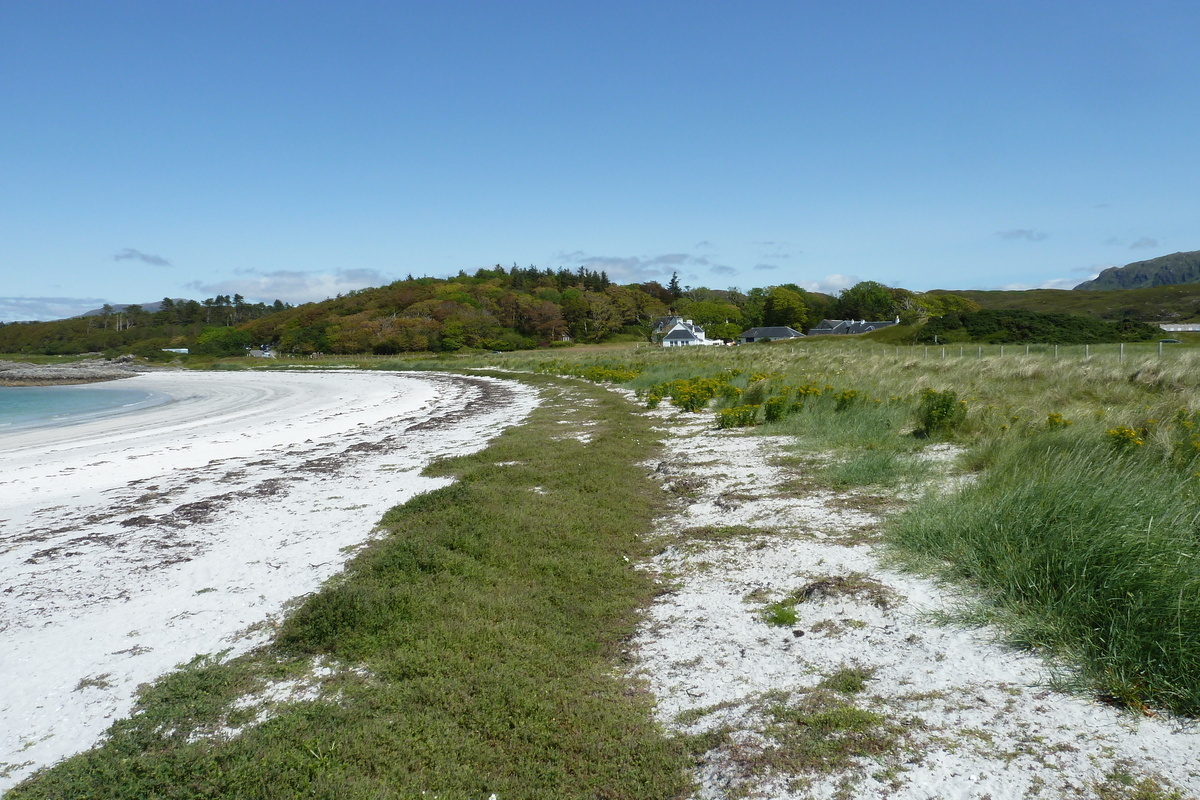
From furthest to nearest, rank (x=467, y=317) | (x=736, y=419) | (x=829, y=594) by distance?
(x=467, y=317), (x=736, y=419), (x=829, y=594)

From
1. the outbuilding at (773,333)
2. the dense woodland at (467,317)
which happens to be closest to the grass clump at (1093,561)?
the dense woodland at (467,317)

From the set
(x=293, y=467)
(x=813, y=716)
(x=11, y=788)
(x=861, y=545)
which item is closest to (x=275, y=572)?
(x=11, y=788)

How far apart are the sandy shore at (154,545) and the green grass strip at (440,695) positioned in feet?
1.36

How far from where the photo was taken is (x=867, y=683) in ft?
11.1

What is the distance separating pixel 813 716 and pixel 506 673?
1619mm

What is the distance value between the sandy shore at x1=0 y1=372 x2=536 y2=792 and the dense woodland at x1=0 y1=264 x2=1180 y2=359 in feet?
177

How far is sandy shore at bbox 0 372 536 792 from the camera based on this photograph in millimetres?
3898

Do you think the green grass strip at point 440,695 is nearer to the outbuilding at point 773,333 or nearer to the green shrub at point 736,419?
the green shrub at point 736,419

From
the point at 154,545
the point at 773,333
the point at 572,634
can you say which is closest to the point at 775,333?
the point at 773,333

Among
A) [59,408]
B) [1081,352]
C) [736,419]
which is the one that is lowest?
[59,408]

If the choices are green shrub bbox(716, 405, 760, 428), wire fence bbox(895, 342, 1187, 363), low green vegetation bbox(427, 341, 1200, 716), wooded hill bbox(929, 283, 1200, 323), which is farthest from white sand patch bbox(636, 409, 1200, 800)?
wooded hill bbox(929, 283, 1200, 323)

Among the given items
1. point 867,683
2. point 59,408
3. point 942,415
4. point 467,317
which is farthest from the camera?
point 467,317

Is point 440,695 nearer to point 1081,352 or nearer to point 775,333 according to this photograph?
point 1081,352

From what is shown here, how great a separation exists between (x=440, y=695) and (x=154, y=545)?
482 centimetres
